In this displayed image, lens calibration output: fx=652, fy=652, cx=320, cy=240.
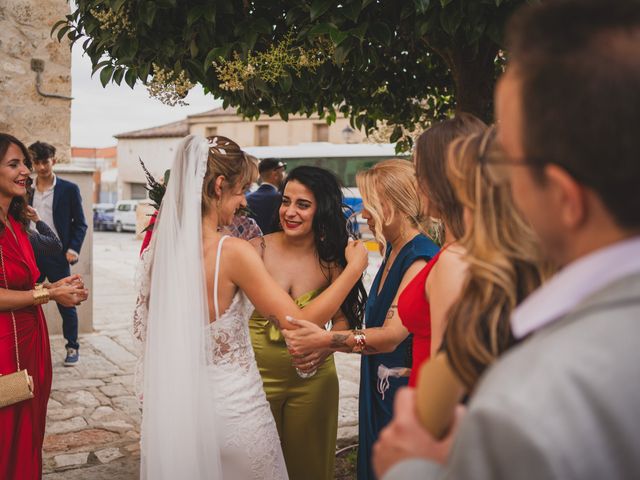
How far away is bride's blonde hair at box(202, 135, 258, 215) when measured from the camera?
8.71ft

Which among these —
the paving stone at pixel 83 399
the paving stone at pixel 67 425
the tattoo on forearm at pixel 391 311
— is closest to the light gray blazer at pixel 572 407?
the tattoo on forearm at pixel 391 311

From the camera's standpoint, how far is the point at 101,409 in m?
5.27

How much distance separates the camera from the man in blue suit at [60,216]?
6445 mm

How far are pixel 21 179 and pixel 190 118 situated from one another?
138ft

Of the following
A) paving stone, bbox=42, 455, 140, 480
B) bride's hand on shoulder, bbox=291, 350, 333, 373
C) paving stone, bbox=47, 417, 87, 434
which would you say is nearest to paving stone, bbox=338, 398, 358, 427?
paving stone, bbox=42, 455, 140, 480

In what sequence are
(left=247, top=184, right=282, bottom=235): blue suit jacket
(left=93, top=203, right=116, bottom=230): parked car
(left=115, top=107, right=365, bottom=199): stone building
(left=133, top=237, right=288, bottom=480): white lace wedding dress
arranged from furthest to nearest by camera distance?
(left=115, top=107, right=365, bottom=199): stone building → (left=93, top=203, right=116, bottom=230): parked car → (left=247, top=184, right=282, bottom=235): blue suit jacket → (left=133, top=237, right=288, bottom=480): white lace wedding dress

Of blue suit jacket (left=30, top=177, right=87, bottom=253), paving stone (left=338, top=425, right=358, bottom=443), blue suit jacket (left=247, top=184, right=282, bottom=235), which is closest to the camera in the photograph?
paving stone (left=338, top=425, right=358, bottom=443)

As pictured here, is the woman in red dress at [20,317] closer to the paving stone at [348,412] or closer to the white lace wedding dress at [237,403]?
the white lace wedding dress at [237,403]

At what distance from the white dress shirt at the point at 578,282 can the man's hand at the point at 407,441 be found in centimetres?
20

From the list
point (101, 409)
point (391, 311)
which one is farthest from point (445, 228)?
point (101, 409)

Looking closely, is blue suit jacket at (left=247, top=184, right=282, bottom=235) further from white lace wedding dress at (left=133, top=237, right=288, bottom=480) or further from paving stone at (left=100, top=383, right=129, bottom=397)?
white lace wedding dress at (left=133, top=237, right=288, bottom=480)

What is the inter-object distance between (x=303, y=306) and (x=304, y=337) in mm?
489

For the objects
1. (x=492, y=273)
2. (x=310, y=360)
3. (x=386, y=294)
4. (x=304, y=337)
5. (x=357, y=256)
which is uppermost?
(x=492, y=273)

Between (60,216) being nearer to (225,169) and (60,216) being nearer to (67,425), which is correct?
(67,425)
